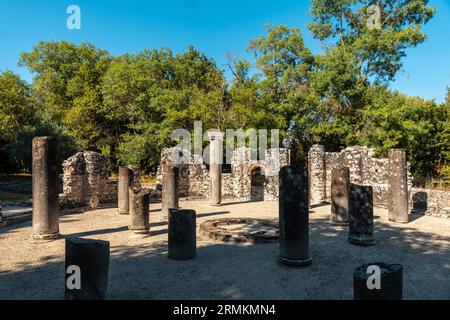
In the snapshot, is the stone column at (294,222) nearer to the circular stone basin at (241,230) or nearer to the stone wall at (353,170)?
the circular stone basin at (241,230)

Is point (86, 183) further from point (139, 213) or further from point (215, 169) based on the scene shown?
point (139, 213)

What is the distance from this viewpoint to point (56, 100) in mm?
37281

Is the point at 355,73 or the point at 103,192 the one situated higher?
the point at 355,73

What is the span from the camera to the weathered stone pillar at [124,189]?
49.5ft

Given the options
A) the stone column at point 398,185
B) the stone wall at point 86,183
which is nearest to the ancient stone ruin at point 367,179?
the stone column at point 398,185

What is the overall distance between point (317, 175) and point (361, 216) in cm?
941

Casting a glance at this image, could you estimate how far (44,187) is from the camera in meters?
9.66

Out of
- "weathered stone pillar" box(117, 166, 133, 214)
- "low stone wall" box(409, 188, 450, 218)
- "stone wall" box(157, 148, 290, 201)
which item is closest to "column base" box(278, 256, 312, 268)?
"weathered stone pillar" box(117, 166, 133, 214)

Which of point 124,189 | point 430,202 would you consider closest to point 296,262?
point 124,189

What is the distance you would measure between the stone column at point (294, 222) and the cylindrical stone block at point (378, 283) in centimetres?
242

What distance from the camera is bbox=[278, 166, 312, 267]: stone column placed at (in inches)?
299

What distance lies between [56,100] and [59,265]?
3464 cm
